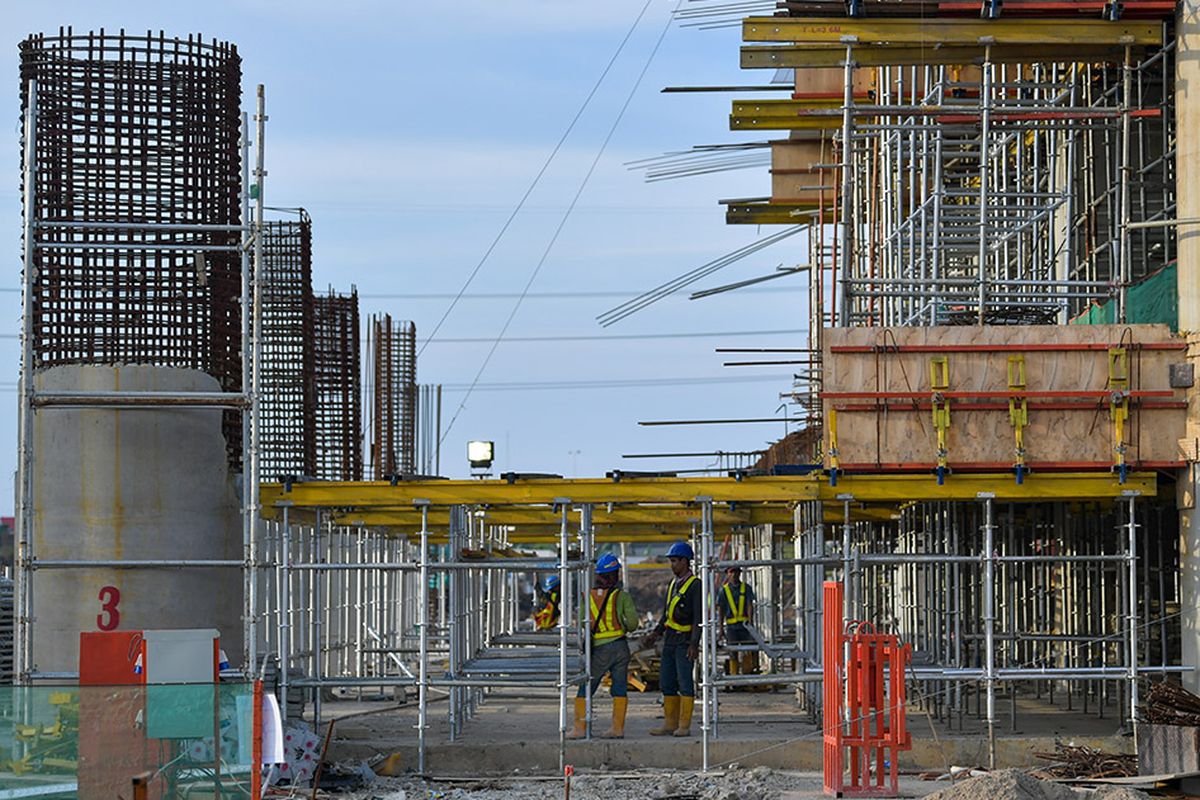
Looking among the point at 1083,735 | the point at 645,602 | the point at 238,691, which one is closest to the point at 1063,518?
the point at 1083,735

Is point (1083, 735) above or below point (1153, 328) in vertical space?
below

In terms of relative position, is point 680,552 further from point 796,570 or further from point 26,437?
point 26,437

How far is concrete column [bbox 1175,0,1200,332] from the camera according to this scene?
682 inches

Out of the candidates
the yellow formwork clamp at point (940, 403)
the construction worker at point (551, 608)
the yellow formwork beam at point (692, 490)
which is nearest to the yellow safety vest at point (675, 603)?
the yellow formwork beam at point (692, 490)

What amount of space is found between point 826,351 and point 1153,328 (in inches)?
117

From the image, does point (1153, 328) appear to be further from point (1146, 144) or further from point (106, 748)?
point (106, 748)

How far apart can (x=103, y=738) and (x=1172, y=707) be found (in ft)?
27.4

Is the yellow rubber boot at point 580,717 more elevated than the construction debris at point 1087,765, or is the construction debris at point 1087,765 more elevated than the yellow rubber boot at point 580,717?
the yellow rubber boot at point 580,717

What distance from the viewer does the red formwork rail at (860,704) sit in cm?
1467

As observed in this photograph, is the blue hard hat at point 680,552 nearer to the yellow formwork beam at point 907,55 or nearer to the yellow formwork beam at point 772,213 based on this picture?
the yellow formwork beam at point 907,55

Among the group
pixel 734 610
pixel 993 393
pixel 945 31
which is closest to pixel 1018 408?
pixel 993 393

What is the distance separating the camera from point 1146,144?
22.0 meters

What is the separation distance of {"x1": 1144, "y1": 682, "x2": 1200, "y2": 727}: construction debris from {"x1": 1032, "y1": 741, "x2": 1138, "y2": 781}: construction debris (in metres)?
0.67

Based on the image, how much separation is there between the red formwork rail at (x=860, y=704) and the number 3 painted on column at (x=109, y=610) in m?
6.12
